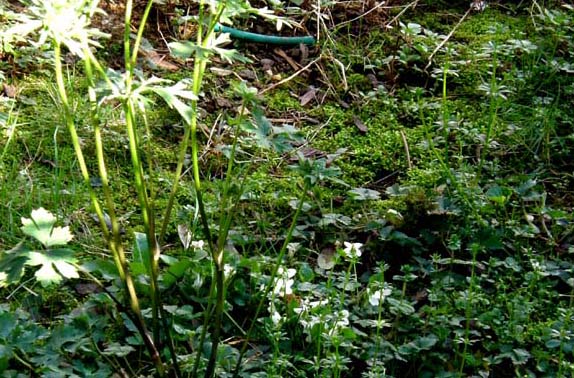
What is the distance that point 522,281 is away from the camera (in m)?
2.78

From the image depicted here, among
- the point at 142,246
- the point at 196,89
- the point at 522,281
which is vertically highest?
the point at 196,89

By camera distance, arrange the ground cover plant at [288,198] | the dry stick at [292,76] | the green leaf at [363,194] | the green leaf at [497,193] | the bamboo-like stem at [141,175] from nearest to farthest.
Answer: the bamboo-like stem at [141,175], the ground cover plant at [288,198], the green leaf at [497,193], the green leaf at [363,194], the dry stick at [292,76]

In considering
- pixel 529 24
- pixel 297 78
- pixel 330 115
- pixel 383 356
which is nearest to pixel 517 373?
pixel 383 356

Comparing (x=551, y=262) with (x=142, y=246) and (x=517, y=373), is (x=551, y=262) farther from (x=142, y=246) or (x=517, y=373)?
(x=142, y=246)

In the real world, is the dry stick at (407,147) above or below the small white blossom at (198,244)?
below

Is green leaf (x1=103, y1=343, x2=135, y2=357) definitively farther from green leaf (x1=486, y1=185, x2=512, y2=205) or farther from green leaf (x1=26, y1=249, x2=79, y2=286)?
green leaf (x1=486, y1=185, x2=512, y2=205)

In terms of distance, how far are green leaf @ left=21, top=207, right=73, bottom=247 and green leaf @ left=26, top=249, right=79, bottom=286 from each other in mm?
29

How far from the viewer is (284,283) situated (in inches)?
98.3

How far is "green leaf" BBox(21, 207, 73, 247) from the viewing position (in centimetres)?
185

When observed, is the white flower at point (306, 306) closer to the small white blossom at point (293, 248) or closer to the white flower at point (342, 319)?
the white flower at point (342, 319)

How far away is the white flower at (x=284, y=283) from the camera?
98.1 inches

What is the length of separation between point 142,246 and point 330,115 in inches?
48.3

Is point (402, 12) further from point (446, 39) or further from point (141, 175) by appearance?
point (141, 175)

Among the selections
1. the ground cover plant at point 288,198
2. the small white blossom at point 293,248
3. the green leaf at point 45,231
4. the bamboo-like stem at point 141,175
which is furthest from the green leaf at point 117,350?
the small white blossom at point 293,248
